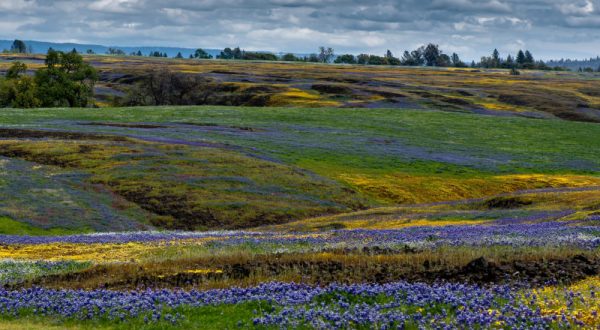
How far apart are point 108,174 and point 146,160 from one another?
5.40m

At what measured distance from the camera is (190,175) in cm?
5709

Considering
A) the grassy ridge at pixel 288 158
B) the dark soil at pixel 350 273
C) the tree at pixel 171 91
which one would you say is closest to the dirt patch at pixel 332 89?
the tree at pixel 171 91

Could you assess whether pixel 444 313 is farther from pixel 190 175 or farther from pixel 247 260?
pixel 190 175

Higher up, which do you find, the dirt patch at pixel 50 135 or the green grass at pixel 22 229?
the dirt patch at pixel 50 135

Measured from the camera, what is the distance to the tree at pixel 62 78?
11556 centimetres

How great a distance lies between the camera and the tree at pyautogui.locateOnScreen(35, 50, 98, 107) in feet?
379

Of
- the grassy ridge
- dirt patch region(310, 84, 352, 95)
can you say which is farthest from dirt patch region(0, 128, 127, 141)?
dirt patch region(310, 84, 352, 95)

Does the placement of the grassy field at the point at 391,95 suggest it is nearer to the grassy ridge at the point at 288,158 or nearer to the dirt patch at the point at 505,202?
the grassy ridge at the point at 288,158

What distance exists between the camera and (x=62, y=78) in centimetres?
11644

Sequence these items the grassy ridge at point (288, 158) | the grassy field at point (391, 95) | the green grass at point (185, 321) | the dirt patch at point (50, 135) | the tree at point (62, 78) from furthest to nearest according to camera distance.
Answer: the grassy field at point (391, 95), the tree at point (62, 78), the dirt patch at point (50, 135), the grassy ridge at point (288, 158), the green grass at point (185, 321)

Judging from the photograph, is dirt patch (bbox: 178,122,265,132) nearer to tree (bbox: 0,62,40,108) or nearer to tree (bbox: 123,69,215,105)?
tree (bbox: 0,62,40,108)

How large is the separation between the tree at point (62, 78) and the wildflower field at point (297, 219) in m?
21.3

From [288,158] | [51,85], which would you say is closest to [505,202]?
[288,158]

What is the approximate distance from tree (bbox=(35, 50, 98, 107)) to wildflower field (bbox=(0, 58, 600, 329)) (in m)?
21.3
